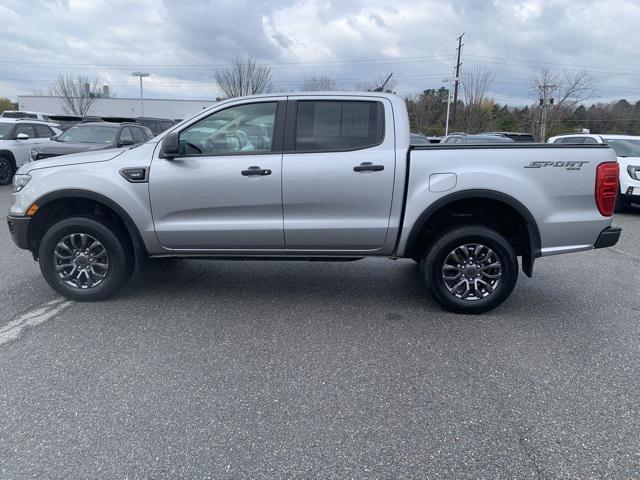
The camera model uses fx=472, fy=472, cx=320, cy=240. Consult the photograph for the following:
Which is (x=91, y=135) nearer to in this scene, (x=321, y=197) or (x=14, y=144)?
(x=14, y=144)

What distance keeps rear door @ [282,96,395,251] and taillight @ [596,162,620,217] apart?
70.9 inches

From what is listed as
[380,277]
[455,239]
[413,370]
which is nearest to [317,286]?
[380,277]

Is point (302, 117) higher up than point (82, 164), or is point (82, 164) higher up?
point (302, 117)

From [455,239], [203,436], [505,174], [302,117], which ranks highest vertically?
[302,117]

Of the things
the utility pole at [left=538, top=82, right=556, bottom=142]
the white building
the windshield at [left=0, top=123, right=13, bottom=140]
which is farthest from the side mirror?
the white building

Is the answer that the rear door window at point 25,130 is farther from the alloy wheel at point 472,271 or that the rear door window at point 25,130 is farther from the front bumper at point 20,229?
the alloy wheel at point 472,271

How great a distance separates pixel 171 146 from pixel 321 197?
1.40 metres

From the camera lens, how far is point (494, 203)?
4.34m

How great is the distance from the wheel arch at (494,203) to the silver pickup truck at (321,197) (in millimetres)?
11

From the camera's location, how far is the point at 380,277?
5.66 metres

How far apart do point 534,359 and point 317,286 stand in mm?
2392

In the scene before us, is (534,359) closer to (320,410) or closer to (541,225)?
(541,225)

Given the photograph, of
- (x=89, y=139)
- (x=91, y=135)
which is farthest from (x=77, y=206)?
(x=91, y=135)

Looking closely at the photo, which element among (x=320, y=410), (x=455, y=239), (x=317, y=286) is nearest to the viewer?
(x=320, y=410)
